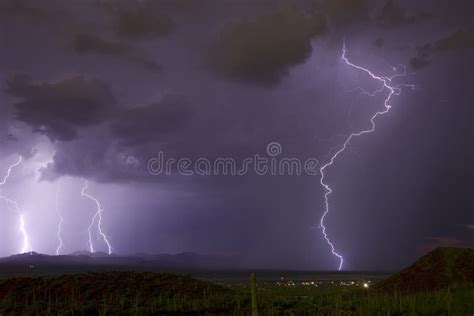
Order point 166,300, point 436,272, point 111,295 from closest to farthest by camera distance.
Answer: point 166,300 < point 111,295 < point 436,272

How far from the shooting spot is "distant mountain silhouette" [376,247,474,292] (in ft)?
91.5

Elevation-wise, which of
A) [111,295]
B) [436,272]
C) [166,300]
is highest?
[436,272]

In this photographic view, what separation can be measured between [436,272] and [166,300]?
15.2 meters

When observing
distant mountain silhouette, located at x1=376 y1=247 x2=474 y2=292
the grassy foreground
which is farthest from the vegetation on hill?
distant mountain silhouette, located at x1=376 y1=247 x2=474 y2=292

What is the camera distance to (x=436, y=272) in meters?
29.2

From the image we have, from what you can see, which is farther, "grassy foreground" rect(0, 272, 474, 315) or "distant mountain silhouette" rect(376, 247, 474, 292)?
"distant mountain silhouette" rect(376, 247, 474, 292)

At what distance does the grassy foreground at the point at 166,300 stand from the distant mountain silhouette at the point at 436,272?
2.72m

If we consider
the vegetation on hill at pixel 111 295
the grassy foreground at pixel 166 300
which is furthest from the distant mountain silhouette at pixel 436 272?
the vegetation on hill at pixel 111 295

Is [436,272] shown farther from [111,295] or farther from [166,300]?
[111,295]

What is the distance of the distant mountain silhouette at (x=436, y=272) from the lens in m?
27.9

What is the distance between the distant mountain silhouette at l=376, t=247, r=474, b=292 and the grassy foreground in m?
2.72

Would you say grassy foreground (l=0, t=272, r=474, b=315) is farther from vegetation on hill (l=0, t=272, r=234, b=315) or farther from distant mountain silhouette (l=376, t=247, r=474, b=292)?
distant mountain silhouette (l=376, t=247, r=474, b=292)

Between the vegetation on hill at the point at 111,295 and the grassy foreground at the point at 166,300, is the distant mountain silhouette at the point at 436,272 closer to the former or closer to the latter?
the grassy foreground at the point at 166,300

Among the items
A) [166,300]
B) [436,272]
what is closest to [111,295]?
[166,300]
